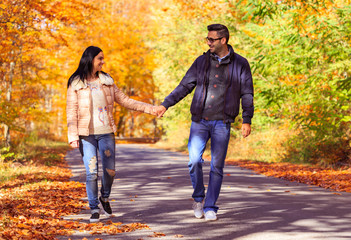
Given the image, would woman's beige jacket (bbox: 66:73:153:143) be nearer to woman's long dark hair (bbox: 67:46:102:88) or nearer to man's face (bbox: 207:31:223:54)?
woman's long dark hair (bbox: 67:46:102:88)

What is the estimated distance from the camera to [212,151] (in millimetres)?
6820

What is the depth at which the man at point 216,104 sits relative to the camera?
673 cm

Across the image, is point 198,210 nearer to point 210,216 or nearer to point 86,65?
point 210,216

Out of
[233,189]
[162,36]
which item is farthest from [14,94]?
[233,189]

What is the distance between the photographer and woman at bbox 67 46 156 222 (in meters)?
6.72

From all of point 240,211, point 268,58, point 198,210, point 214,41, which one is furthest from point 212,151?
point 268,58

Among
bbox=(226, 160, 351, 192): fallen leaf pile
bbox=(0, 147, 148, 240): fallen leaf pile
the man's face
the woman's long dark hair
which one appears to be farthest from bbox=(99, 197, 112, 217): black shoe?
bbox=(226, 160, 351, 192): fallen leaf pile

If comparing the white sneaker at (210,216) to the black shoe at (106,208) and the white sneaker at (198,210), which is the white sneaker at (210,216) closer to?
the white sneaker at (198,210)

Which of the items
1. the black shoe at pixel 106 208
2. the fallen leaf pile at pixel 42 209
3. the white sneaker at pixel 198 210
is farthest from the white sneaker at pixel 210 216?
the black shoe at pixel 106 208

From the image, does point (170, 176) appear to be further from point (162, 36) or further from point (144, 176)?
point (162, 36)

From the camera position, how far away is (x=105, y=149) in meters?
6.84

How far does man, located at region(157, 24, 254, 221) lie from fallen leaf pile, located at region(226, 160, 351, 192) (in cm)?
433

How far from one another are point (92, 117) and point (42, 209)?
72.3 inches

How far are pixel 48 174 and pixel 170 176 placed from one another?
3019mm
